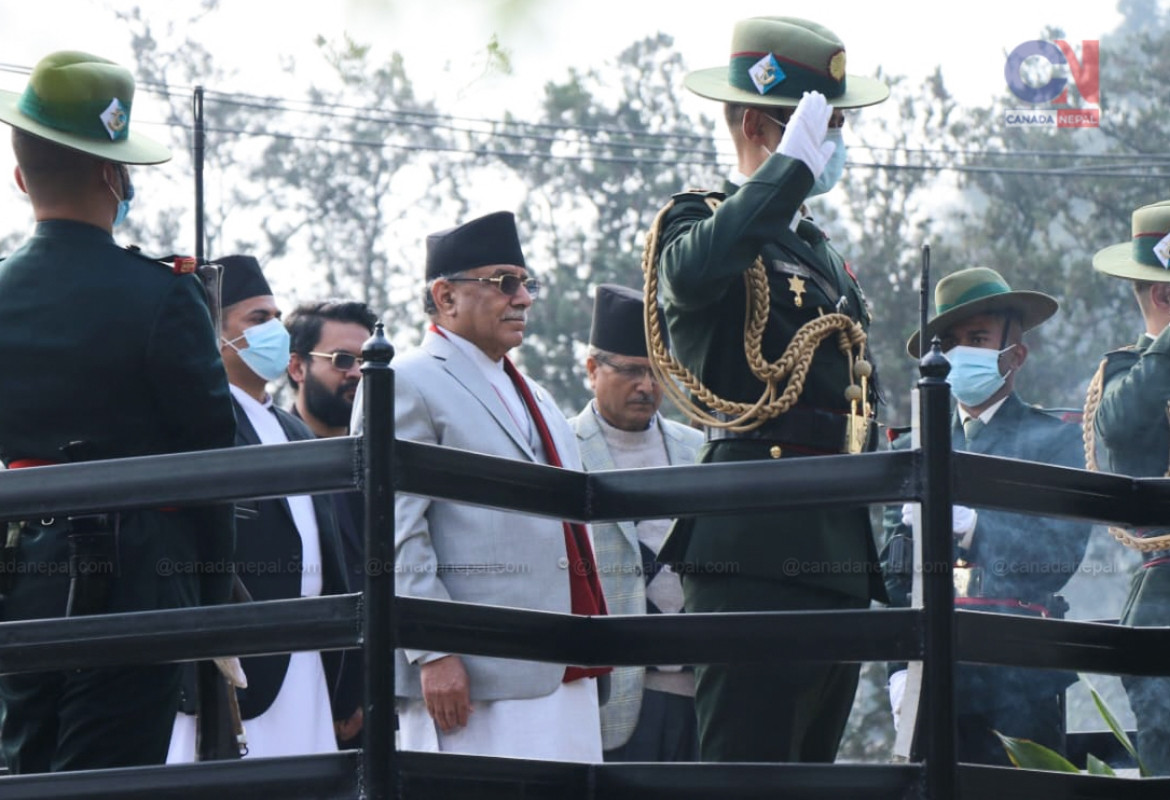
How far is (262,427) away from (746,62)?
2234 mm

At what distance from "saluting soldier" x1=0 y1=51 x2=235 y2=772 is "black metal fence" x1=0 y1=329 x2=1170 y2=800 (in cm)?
22

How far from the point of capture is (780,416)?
4.05 metres

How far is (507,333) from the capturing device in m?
4.72

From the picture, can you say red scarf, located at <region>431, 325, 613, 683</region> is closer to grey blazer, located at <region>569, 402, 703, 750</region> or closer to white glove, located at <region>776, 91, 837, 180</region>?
white glove, located at <region>776, 91, 837, 180</region>

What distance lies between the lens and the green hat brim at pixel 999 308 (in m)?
6.55

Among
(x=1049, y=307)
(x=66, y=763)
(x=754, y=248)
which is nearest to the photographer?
(x=66, y=763)

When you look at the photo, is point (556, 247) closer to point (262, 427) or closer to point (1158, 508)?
point (262, 427)

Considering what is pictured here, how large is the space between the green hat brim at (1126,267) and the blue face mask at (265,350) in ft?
9.39

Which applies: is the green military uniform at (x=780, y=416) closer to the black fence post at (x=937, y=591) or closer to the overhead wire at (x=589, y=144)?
the black fence post at (x=937, y=591)

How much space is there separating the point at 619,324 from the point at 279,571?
187cm

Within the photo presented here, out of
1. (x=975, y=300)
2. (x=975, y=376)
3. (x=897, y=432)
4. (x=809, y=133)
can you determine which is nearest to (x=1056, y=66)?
(x=975, y=300)

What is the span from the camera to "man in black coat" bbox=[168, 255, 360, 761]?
5359mm

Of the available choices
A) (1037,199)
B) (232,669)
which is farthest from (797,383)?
(1037,199)

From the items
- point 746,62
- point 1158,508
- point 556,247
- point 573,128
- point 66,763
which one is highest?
point 573,128
